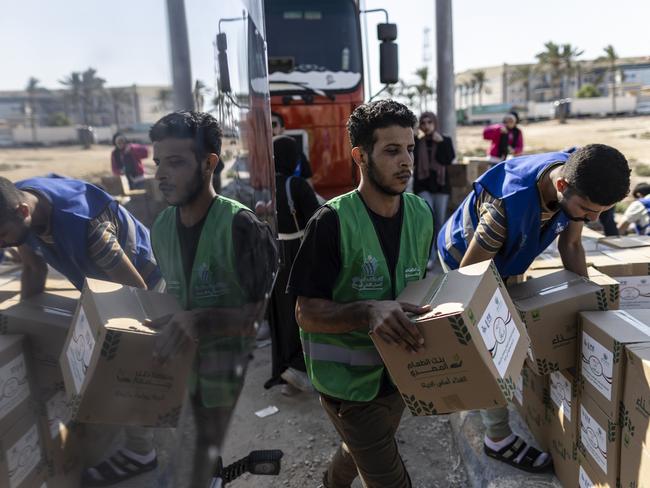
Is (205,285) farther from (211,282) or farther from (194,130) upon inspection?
(194,130)

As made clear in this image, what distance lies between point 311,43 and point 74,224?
19.2ft

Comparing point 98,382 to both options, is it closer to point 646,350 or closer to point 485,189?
point 646,350

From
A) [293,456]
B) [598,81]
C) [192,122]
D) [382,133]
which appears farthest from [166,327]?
[598,81]

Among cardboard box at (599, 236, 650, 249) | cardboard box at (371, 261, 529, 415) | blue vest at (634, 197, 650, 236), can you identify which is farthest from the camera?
blue vest at (634, 197, 650, 236)

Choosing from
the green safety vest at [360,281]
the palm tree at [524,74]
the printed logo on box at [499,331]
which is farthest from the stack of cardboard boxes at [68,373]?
the palm tree at [524,74]

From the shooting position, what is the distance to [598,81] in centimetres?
5628

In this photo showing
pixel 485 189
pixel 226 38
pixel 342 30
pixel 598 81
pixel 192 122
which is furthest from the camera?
pixel 598 81

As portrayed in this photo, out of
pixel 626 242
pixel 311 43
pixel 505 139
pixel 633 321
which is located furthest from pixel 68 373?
pixel 505 139

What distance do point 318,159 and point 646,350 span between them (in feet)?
15.2

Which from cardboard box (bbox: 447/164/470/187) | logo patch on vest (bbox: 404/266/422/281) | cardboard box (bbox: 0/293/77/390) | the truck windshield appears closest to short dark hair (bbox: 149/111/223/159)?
cardboard box (bbox: 0/293/77/390)

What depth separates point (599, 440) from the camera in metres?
2.11

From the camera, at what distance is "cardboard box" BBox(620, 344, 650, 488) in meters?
1.77

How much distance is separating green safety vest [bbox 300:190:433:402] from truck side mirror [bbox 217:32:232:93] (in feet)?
2.31

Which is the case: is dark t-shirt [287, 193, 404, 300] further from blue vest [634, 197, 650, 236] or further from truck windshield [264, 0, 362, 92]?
truck windshield [264, 0, 362, 92]
